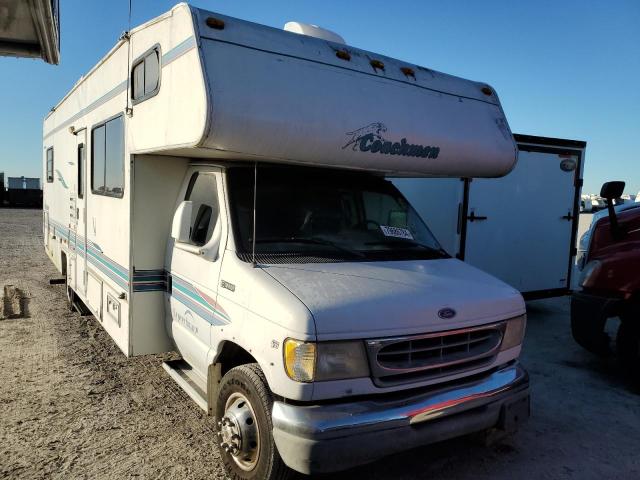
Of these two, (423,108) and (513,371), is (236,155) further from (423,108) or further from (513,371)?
(513,371)

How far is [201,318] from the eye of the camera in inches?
150

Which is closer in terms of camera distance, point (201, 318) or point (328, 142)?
point (328, 142)

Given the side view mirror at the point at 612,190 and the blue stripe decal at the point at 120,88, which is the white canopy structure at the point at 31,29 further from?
the side view mirror at the point at 612,190

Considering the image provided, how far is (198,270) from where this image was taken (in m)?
3.86

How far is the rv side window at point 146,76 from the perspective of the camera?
392 centimetres

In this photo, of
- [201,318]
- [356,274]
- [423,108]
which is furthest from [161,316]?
[423,108]

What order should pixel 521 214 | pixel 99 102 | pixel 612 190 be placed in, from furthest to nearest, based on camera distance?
1. pixel 521 214
2. pixel 612 190
3. pixel 99 102

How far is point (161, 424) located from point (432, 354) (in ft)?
7.60

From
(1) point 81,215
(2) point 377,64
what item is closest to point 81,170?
(1) point 81,215

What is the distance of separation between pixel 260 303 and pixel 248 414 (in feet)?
2.29

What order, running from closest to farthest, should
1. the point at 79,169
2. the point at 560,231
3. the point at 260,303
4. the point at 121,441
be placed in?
the point at 260,303, the point at 121,441, the point at 79,169, the point at 560,231

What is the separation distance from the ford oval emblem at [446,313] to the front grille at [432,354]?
0.10m

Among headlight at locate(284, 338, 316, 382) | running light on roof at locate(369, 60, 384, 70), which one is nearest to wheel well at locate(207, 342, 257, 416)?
headlight at locate(284, 338, 316, 382)

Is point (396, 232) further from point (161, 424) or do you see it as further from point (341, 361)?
point (161, 424)
